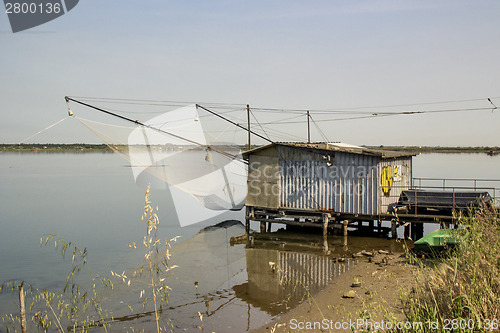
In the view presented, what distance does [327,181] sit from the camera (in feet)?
70.1

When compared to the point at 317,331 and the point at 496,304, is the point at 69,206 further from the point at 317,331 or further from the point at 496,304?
the point at 496,304

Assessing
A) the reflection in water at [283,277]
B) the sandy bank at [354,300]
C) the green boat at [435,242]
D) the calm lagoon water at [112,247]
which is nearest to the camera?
the sandy bank at [354,300]

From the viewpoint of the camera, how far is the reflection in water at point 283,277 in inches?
517

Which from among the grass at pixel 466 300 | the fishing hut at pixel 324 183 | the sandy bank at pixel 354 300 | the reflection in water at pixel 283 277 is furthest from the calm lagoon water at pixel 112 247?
the grass at pixel 466 300

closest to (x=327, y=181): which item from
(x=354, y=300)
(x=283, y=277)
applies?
(x=283, y=277)

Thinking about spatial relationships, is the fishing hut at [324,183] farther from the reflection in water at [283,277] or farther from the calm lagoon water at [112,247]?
the calm lagoon water at [112,247]

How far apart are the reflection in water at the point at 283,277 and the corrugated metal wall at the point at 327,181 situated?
362cm

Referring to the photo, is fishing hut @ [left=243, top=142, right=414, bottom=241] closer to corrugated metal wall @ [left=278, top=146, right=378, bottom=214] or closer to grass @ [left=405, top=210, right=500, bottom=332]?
corrugated metal wall @ [left=278, top=146, right=378, bottom=214]

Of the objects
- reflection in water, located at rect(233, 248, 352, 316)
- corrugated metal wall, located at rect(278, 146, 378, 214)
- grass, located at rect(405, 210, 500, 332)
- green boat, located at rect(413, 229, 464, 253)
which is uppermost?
corrugated metal wall, located at rect(278, 146, 378, 214)

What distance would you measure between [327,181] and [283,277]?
7406mm

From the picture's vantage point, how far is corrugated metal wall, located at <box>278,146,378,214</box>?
20.5 m

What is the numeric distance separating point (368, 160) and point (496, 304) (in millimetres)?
15300

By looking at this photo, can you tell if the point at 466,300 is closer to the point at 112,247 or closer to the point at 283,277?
the point at 283,277

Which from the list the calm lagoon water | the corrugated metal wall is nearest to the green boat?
the corrugated metal wall
